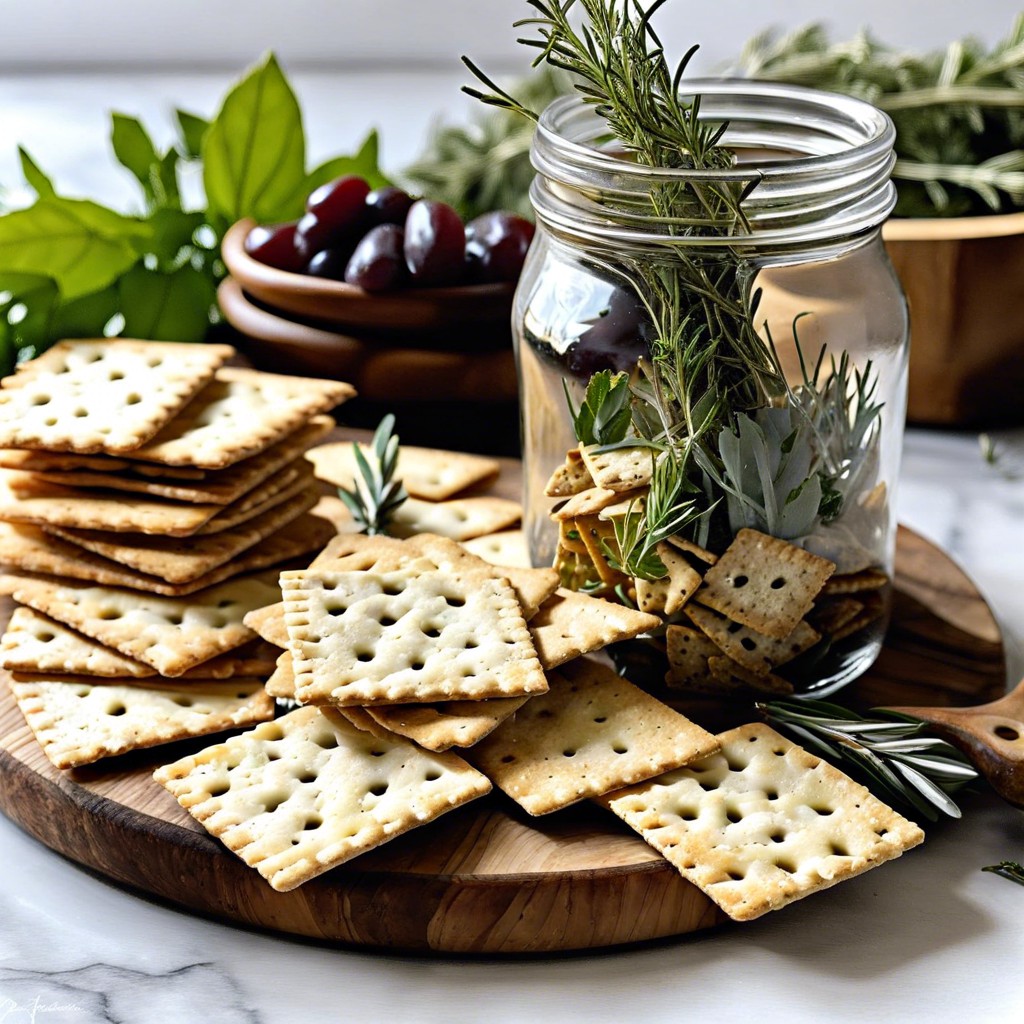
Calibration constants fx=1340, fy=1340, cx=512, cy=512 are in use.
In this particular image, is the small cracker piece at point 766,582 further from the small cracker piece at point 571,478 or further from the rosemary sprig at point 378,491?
the rosemary sprig at point 378,491

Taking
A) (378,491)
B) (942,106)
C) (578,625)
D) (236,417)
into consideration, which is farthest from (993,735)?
(942,106)

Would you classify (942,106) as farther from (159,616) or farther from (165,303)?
(159,616)

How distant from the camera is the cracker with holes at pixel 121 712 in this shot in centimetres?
95

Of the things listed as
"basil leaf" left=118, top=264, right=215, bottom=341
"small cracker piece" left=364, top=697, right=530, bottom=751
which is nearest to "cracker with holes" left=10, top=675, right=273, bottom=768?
"small cracker piece" left=364, top=697, right=530, bottom=751

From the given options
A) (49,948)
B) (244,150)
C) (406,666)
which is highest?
(244,150)

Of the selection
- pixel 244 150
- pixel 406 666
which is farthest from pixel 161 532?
pixel 244 150

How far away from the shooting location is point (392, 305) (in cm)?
136

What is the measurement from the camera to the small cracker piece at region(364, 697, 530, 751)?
90 cm

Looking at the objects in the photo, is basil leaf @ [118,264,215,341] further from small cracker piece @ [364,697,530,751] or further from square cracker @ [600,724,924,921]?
square cracker @ [600,724,924,921]

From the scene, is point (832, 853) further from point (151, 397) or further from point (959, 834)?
point (151, 397)

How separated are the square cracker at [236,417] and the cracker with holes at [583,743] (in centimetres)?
33

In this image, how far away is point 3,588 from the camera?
1112mm

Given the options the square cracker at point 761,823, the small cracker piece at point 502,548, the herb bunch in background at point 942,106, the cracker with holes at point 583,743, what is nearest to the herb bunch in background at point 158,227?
the small cracker piece at point 502,548

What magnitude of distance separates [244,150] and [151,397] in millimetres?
546
